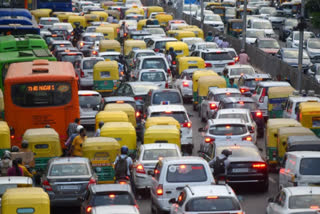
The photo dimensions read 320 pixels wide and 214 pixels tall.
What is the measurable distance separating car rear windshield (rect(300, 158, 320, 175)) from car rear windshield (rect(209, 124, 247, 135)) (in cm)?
573

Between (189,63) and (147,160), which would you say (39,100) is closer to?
(147,160)

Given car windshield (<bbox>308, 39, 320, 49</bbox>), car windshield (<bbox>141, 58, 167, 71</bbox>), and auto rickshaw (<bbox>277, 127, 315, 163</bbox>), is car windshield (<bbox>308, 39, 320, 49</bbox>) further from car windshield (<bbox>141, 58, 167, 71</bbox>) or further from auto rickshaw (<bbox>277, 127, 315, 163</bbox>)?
auto rickshaw (<bbox>277, 127, 315, 163</bbox>)

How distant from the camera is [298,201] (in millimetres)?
19906

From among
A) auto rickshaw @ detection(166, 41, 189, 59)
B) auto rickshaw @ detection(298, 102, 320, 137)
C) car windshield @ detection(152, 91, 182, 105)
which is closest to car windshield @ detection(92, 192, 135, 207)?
auto rickshaw @ detection(298, 102, 320, 137)

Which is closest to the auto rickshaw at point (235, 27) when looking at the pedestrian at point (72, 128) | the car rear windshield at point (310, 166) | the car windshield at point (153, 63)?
the car windshield at point (153, 63)

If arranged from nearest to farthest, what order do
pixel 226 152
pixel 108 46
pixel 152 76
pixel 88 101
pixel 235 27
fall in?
pixel 226 152 → pixel 88 101 → pixel 152 76 → pixel 108 46 → pixel 235 27

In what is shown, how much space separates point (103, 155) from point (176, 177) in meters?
3.77

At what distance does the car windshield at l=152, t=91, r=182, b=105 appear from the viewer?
3612 centimetres

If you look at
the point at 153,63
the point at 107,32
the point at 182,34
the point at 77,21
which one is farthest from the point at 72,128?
the point at 77,21

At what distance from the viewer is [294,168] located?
23938 millimetres

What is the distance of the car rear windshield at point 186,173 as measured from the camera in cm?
2277

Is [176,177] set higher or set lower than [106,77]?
higher

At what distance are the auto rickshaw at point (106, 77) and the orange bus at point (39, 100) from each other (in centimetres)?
1229

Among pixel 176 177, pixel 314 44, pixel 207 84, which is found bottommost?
pixel 314 44
